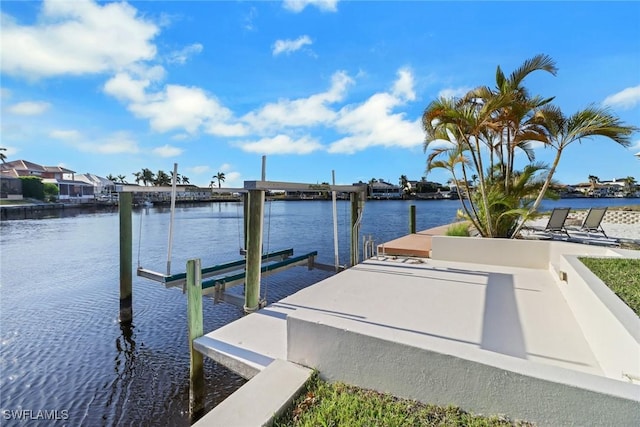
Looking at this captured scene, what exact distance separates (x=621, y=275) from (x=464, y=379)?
2.78 m

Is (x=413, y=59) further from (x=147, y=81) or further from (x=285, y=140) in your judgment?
(x=285, y=140)

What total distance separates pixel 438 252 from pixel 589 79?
17.2 ft

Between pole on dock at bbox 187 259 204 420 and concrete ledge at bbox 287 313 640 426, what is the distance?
152cm

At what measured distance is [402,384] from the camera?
228 centimetres

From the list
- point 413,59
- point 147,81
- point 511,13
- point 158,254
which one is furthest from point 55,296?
point 511,13

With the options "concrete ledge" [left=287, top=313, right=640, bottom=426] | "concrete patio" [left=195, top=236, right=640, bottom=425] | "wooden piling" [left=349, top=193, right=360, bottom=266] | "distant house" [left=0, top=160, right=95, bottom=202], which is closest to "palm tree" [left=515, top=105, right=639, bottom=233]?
"concrete patio" [left=195, top=236, right=640, bottom=425]

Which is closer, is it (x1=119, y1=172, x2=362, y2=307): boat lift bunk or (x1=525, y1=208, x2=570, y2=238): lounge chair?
(x1=119, y1=172, x2=362, y2=307): boat lift bunk

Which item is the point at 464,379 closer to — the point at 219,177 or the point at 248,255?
the point at 248,255

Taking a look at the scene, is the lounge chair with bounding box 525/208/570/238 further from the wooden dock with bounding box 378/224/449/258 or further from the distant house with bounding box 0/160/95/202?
the distant house with bounding box 0/160/95/202

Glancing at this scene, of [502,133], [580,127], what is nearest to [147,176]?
[502,133]

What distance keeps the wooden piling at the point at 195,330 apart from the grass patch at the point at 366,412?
1846 millimetres

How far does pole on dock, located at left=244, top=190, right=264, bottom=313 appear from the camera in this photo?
4.33 metres

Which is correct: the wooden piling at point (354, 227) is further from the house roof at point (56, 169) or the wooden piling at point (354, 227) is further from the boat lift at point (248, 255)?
the house roof at point (56, 169)

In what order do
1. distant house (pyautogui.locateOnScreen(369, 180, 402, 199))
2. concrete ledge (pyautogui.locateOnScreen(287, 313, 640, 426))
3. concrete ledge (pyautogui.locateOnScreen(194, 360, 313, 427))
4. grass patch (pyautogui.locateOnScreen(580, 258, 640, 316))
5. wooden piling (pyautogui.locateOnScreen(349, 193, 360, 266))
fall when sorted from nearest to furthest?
concrete ledge (pyautogui.locateOnScreen(287, 313, 640, 426)) < concrete ledge (pyautogui.locateOnScreen(194, 360, 313, 427)) < grass patch (pyautogui.locateOnScreen(580, 258, 640, 316)) < wooden piling (pyautogui.locateOnScreen(349, 193, 360, 266)) < distant house (pyautogui.locateOnScreen(369, 180, 402, 199))
